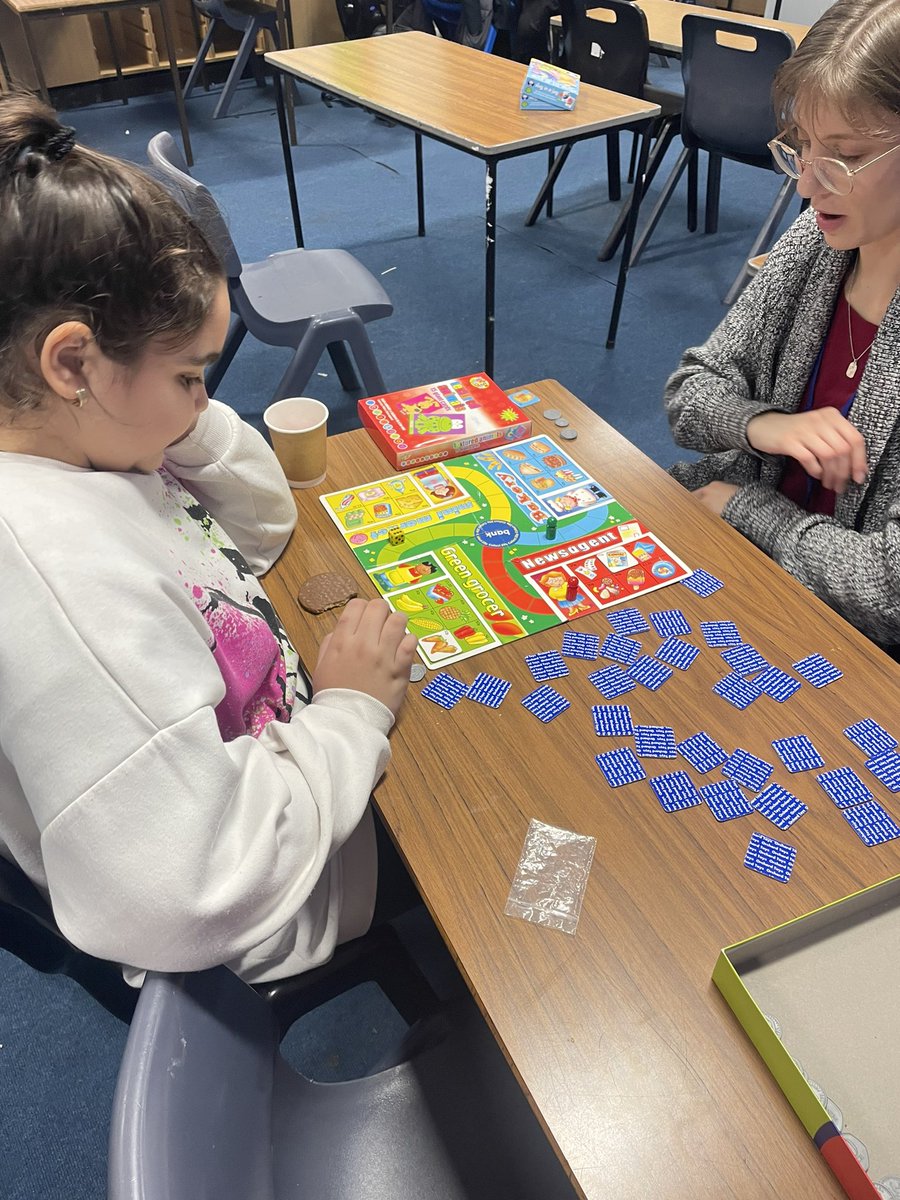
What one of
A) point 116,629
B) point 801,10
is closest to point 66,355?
point 116,629

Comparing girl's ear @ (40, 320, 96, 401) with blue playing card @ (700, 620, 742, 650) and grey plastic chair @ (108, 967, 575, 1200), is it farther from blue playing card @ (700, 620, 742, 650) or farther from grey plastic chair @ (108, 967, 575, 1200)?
blue playing card @ (700, 620, 742, 650)

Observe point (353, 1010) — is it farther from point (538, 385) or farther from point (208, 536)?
point (538, 385)

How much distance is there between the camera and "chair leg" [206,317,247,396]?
260cm

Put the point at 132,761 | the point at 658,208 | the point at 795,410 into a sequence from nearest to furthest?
the point at 132,761
the point at 795,410
the point at 658,208

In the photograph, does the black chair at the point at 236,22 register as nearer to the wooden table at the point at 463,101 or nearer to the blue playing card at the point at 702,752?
the wooden table at the point at 463,101

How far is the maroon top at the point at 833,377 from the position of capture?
1224 mm

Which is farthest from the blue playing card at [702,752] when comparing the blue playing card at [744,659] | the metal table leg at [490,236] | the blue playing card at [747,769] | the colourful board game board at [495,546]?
the metal table leg at [490,236]

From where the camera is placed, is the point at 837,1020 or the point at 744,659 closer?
the point at 837,1020

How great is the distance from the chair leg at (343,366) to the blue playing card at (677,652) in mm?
2141

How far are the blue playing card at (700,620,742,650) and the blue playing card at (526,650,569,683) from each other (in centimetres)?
18

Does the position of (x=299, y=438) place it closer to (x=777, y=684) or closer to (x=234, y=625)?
(x=234, y=625)

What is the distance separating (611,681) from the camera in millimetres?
938

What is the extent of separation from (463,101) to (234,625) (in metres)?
2.42

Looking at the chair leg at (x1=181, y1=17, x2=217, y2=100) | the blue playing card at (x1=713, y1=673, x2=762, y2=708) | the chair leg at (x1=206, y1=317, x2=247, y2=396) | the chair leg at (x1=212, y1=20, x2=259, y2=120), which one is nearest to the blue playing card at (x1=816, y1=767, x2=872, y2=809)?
the blue playing card at (x1=713, y1=673, x2=762, y2=708)
